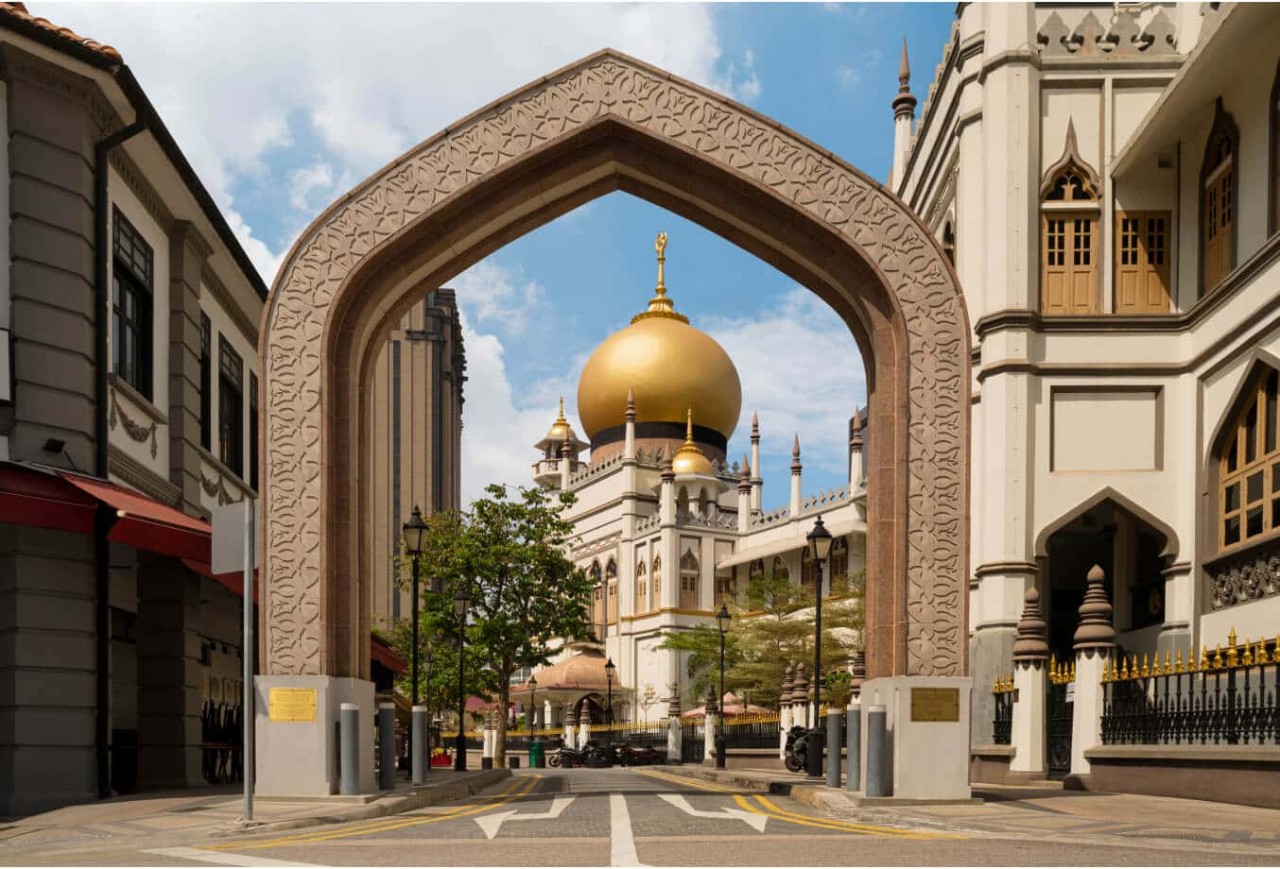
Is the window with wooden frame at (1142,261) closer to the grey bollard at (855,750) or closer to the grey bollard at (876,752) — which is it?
the grey bollard at (855,750)

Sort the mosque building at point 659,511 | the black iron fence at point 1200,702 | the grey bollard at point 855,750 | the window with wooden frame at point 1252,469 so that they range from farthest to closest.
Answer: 1. the mosque building at point 659,511
2. the window with wooden frame at point 1252,469
3. the black iron fence at point 1200,702
4. the grey bollard at point 855,750

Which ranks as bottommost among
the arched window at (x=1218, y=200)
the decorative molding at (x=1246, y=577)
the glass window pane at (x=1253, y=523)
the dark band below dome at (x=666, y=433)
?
the decorative molding at (x=1246, y=577)

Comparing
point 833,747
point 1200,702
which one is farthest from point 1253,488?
point 833,747

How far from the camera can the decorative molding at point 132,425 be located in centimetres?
1734

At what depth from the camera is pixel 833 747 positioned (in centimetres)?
1605

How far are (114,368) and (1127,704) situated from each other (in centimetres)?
1400

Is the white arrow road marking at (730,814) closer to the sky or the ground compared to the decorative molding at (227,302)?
closer to the ground

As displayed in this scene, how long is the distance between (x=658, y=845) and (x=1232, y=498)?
1786 cm

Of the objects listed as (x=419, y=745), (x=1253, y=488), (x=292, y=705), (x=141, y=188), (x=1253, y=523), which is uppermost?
(x=141, y=188)

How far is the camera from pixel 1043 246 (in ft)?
90.1

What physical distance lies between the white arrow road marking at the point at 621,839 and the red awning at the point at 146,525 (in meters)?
5.57

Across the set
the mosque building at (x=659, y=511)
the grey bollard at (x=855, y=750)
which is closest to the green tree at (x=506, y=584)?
the mosque building at (x=659, y=511)

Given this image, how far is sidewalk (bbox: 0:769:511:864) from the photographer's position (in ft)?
38.3

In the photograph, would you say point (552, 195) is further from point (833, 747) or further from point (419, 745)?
point (419, 745)
